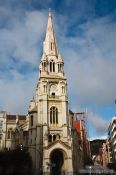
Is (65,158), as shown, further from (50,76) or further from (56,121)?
(50,76)

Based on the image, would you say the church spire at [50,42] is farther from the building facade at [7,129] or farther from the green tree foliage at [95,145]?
the green tree foliage at [95,145]

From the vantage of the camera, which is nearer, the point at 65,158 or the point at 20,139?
the point at 65,158

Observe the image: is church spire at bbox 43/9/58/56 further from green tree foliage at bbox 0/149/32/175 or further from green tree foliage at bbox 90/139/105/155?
green tree foliage at bbox 90/139/105/155

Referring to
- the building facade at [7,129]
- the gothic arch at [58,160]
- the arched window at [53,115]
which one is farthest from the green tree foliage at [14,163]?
the building facade at [7,129]

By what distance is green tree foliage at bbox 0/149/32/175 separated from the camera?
5212 centimetres

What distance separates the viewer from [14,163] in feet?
176

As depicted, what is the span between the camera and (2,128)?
289 feet

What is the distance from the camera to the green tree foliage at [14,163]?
A: 171ft

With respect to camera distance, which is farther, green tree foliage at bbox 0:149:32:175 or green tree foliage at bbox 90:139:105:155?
green tree foliage at bbox 90:139:105:155

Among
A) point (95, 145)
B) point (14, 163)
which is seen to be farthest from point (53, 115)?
point (95, 145)

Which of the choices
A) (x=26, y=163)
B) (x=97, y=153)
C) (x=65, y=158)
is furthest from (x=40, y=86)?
(x=97, y=153)

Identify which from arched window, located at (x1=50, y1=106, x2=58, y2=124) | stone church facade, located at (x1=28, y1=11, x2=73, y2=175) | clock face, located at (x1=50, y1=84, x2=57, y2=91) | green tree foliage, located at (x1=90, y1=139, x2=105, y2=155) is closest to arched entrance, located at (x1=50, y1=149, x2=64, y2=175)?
stone church facade, located at (x1=28, y1=11, x2=73, y2=175)

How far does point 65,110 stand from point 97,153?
12728 centimetres

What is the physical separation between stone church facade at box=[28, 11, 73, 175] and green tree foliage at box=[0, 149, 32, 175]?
7.75 m
